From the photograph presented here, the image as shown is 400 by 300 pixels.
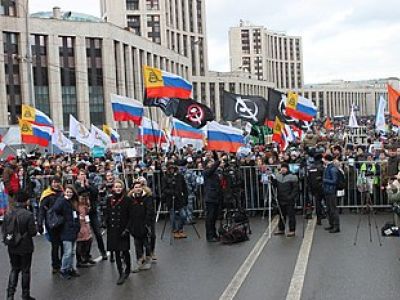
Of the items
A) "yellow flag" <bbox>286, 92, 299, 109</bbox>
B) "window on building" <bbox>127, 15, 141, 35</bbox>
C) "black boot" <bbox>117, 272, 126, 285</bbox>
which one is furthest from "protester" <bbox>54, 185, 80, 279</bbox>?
"window on building" <bbox>127, 15, 141, 35</bbox>

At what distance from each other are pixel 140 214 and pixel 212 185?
280cm

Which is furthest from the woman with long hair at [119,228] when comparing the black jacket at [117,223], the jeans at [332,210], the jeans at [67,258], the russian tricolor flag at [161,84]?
the russian tricolor flag at [161,84]

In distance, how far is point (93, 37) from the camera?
59.2 m

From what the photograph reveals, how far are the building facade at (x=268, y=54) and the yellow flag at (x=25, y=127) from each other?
14959 cm

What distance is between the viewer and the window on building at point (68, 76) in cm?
5728

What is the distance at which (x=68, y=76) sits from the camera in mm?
57719

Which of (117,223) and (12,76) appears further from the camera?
(12,76)

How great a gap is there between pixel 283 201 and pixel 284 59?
172224mm

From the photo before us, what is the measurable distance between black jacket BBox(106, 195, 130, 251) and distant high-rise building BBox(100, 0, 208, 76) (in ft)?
258

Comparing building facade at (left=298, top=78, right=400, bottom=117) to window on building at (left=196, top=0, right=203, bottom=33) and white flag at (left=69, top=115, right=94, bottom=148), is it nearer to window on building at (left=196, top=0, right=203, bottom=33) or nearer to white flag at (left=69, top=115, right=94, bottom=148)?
window on building at (left=196, top=0, right=203, bottom=33)

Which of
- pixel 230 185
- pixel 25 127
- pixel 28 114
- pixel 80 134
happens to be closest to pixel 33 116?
pixel 28 114

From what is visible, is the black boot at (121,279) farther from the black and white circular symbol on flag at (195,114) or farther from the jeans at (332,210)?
the black and white circular symbol on flag at (195,114)

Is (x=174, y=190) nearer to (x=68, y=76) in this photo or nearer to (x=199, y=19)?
(x=68, y=76)

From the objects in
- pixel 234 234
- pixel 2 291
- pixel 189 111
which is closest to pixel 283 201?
pixel 234 234
